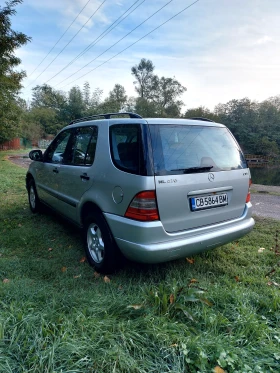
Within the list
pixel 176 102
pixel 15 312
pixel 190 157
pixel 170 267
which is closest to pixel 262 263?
Result: pixel 170 267

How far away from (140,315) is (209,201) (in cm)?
128

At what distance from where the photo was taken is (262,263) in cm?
304

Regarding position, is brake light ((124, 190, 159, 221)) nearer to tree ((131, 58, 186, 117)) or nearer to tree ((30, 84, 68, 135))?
tree ((30, 84, 68, 135))

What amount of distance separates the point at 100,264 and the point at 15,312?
1.06 meters

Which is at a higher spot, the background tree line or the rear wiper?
the background tree line

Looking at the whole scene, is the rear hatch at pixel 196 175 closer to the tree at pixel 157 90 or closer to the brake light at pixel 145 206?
the brake light at pixel 145 206

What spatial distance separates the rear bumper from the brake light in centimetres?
6

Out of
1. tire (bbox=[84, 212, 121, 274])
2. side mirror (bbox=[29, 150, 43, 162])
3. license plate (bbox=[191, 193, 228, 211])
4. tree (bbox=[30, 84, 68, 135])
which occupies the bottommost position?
tire (bbox=[84, 212, 121, 274])

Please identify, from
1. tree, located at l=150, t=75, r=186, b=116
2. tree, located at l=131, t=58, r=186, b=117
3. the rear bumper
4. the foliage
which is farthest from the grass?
tree, located at l=150, t=75, r=186, b=116

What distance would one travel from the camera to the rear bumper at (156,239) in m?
2.25

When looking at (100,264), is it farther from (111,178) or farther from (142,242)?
(111,178)

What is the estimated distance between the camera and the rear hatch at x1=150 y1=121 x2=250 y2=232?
232 centimetres

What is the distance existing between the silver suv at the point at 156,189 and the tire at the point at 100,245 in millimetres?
11

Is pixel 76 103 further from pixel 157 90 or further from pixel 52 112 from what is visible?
pixel 157 90
